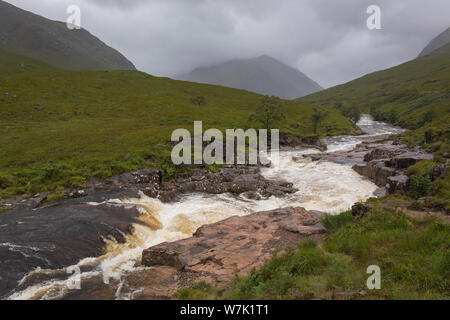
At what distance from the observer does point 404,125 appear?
82.0 meters

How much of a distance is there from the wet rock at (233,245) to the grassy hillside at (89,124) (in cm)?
1451

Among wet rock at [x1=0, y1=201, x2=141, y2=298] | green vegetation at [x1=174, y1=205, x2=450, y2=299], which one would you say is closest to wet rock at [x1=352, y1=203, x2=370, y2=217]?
green vegetation at [x1=174, y1=205, x2=450, y2=299]

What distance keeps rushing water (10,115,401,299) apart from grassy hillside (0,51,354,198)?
8.57 m

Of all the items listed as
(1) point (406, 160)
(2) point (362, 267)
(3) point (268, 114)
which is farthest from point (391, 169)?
(3) point (268, 114)

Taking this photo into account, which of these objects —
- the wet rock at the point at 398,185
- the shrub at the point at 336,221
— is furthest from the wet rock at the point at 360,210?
the wet rock at the point at 398,185

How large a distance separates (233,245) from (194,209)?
26.5ft

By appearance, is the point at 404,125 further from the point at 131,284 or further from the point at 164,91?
the point at 131,284

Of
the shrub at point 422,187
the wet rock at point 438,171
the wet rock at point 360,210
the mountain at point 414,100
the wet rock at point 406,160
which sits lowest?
the wet rock at point 360,210

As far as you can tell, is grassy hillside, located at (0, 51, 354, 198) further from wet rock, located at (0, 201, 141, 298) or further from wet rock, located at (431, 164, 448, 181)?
wet rock, located at (431, 164, 448, 181)

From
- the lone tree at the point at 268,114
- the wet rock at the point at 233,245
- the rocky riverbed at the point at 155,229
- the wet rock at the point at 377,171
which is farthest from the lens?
the lone tree at the point at 268,114

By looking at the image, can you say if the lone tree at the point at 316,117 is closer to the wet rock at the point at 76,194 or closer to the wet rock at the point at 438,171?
the wet rock at the point at 438,171

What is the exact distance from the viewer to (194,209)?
18609mm

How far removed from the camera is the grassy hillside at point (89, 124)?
23000mm

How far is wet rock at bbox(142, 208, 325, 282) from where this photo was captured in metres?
9.38
